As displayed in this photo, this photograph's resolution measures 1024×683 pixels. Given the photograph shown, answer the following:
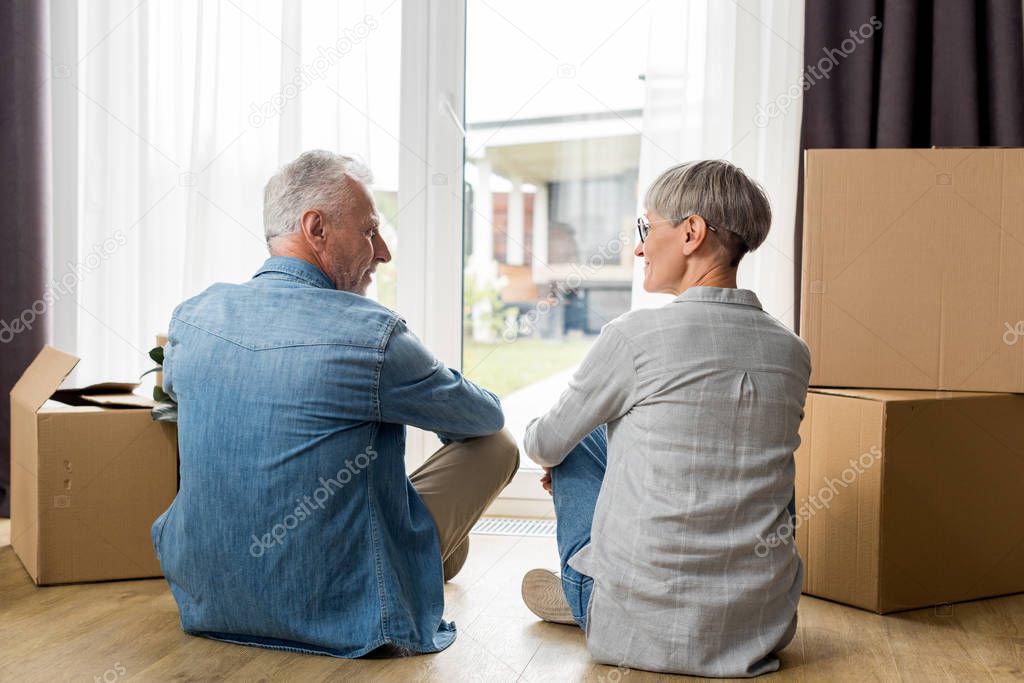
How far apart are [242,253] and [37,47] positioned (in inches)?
31.6

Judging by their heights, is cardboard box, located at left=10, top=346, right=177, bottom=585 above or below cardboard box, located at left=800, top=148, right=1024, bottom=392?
below

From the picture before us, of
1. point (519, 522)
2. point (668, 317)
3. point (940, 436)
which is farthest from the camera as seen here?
point (519, 522)

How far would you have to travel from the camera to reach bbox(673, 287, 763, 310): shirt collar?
142 centimetres

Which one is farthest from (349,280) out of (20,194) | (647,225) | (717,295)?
(20,194)

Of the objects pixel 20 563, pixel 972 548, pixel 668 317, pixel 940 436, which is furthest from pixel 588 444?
pixel 20 563

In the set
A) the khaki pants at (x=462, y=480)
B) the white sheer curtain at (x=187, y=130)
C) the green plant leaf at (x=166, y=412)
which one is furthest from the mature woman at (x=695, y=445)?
the white sheer curtain at (x=187, y=130)

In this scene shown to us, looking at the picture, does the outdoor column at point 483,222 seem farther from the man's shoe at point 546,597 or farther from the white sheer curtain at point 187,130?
the man's shoe at point 546,597

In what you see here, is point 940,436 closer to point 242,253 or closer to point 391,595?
point 391,595

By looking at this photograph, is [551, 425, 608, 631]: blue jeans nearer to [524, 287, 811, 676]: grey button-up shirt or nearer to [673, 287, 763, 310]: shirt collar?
[524, 287, 811, 676]: grey button-up shirt

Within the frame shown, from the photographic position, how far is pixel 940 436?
71.7 inches

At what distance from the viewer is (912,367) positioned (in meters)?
1.86

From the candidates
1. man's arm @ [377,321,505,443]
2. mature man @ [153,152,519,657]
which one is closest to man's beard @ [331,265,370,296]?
mature man @ [153,152,519,657]

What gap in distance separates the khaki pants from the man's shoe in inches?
6.2

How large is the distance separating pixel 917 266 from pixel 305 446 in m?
1.22
